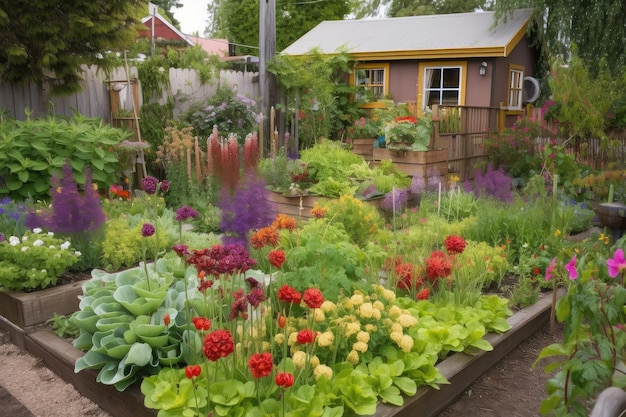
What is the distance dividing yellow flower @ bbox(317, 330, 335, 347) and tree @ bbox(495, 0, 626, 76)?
942 centimetres

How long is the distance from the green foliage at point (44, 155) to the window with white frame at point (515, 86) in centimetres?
835

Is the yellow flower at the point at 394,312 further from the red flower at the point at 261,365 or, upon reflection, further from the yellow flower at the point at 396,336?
the red flower at the point at 261,365

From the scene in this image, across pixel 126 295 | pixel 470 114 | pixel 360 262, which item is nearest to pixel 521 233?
pixel 360 262

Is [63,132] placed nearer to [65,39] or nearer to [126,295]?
[65,39]

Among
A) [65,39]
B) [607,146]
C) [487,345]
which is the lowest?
[487,345]

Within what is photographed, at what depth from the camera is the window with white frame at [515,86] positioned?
11.5 m

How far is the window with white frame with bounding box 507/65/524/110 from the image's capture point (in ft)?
37.8

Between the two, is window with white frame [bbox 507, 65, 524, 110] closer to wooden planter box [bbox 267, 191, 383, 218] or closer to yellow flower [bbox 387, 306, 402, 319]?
wooden planter box [bbox 267, 191, 383, 218]

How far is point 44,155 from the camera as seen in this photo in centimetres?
568

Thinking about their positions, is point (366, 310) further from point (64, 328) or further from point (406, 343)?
point (64, 328)

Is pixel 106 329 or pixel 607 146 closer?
pixel 106 329

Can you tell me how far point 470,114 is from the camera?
9.55 meters

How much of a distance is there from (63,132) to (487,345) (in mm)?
4701

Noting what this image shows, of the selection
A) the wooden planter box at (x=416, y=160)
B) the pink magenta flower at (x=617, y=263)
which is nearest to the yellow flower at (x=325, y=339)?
the pink magenta flower at (x=617, y=263)
